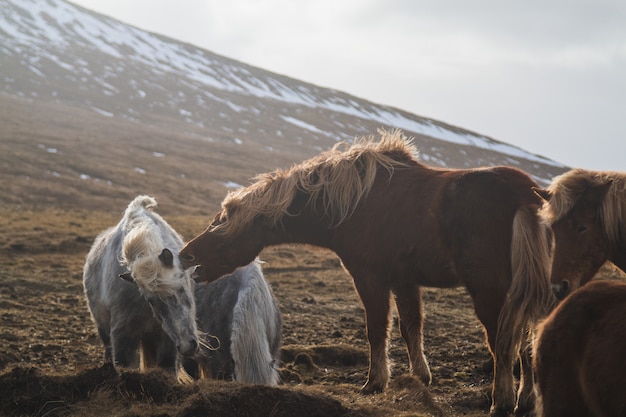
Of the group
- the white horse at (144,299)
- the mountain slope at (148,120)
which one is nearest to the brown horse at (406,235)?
the white horse at (144,299)

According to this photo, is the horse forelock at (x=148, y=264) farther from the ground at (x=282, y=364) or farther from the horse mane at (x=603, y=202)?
the horse mane at (x=603, y=202)

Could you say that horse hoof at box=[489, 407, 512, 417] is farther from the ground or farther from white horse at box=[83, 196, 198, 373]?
white horse at box=[83, 196, 198, 373]

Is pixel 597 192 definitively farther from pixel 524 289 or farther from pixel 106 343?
pixel 106 343

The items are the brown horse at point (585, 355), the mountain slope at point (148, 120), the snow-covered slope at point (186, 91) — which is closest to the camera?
the brown horse at point (585, 355)

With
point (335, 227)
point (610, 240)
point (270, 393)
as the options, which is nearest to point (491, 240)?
point (610, 240)

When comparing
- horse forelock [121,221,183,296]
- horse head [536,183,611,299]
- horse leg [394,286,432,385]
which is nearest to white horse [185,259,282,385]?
horse forelock [121,221,183,296]

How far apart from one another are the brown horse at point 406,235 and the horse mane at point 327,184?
1 centimetres

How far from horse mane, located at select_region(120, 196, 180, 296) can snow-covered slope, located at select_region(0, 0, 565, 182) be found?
53.2 metres

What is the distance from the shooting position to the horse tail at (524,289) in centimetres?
497

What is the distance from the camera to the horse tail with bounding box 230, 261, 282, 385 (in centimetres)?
621

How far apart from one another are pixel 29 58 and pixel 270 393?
242ft

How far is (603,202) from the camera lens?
17.0ft

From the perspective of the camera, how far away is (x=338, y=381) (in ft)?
24.0

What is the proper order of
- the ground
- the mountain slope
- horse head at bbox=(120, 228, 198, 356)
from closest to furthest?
the ground, horse head at bbox=(120, 228, 198, 356), the mountain slope
